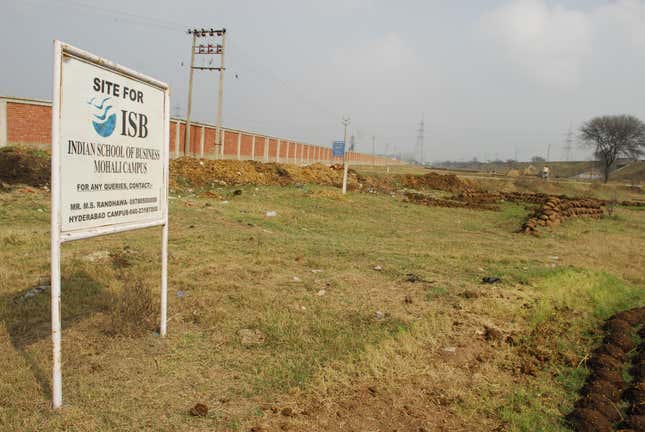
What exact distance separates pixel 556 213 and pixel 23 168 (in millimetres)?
15947

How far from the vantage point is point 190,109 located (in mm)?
23234

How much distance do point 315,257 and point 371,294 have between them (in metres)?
1.74

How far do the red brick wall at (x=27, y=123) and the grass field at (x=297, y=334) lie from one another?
9898mm

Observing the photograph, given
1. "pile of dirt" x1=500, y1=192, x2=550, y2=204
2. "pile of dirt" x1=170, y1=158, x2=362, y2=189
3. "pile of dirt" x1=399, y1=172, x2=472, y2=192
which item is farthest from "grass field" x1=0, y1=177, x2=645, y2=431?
"pile of dirt" x1=399, y1=172, x2=472, y2=192

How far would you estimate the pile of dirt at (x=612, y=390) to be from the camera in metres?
2.85

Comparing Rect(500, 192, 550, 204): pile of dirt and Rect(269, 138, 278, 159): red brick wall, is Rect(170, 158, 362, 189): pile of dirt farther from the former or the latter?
Rect(269, 138, 278, 159): red brick wall

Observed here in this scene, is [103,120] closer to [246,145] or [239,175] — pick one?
[239,175]

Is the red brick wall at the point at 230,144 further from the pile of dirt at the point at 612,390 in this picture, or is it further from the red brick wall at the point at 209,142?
the pile of dirt at the point at 612,390

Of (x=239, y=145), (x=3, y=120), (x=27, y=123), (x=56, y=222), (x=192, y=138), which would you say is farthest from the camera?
(x=239, y=145)

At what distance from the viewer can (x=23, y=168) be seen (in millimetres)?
12898

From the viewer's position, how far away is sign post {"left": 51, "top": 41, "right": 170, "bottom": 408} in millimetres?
2596

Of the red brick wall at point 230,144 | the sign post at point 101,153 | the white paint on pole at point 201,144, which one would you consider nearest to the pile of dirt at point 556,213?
the sign post at point 101,153

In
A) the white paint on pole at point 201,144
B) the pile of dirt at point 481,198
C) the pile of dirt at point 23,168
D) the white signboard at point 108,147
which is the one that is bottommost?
the pile of dirt at point 481,198

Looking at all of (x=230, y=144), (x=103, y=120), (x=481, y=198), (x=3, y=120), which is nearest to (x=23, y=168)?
(x=3, y=120)
